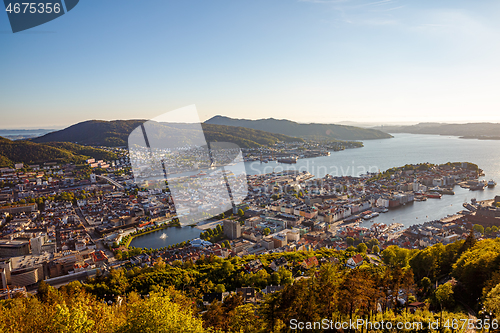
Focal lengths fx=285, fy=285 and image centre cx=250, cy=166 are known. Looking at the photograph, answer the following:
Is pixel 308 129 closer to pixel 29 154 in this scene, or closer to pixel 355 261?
pixel 29 154

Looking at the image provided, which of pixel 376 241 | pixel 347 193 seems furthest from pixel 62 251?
pixel 347 193

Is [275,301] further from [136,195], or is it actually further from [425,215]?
[136,195]

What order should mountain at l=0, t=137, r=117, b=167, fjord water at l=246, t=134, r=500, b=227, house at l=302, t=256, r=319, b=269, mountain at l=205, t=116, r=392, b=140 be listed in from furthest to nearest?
1. mountain at l=205, t=116, r=392, b=140
2. mountain at l=0, t=137, r=117, b=167
3. fjord water at l=246, t=134, r=500, b=227
4. house at l=302, t=256, r=319, b=269

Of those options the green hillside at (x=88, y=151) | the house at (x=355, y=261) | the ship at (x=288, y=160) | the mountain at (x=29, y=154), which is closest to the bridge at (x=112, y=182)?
the green hillside at (x=88, y=151)

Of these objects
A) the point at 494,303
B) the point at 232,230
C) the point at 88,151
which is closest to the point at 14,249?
the point at 232,230

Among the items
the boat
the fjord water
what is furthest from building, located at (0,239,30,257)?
the boat

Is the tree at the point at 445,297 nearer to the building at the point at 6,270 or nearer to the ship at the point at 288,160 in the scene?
the building at the point at 6,270

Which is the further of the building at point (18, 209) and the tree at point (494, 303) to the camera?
the building at point (18, 209)

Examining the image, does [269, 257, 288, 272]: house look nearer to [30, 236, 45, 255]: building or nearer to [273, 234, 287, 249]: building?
[273, 234, 287, 249]: building
